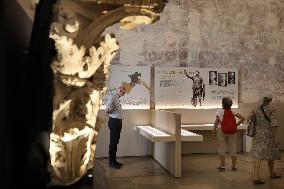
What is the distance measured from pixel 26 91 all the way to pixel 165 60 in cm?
836

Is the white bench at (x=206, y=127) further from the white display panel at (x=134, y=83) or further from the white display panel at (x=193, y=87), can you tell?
the white display panel at (x=134, y=83)

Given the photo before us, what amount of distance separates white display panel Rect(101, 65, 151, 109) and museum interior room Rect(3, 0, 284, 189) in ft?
0.09

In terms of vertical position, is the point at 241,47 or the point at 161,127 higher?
the point at 241,47

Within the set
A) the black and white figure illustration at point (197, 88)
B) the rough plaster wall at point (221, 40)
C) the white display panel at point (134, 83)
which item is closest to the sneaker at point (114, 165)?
the white display panel at point (134, 83)

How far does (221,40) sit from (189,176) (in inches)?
189

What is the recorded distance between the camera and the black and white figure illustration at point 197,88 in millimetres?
9508

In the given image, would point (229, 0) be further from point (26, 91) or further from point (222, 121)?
point (26, 91)

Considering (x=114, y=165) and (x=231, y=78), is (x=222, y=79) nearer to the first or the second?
(x=231, y=78)

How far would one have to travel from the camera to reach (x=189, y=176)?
6.59 meters

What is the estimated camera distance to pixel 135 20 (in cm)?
119

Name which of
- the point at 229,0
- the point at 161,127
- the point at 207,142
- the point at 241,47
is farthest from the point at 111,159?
the point at 229,0

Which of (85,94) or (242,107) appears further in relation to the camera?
(242,107)

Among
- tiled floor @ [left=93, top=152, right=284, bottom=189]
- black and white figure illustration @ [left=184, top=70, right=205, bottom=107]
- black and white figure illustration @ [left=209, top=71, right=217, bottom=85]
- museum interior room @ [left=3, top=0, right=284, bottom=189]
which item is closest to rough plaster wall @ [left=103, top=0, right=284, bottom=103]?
museum interior room @ [left=3, top=0, right=284, bottom=189]

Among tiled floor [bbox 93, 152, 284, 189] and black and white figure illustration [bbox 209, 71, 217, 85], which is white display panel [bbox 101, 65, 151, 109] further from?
black and white figure illustration [bbox 209, 71, 217, 85]
